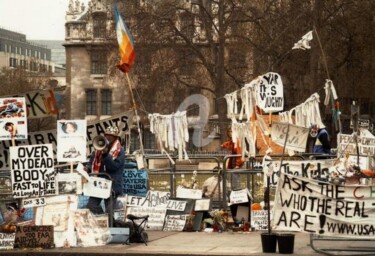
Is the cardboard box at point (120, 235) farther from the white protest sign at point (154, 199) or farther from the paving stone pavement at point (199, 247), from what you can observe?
the white protest sign at point (154, 199)

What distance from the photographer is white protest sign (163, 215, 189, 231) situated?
63.6 ft

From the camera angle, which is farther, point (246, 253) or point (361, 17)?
point (361, 17)

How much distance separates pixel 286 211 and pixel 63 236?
155 inches

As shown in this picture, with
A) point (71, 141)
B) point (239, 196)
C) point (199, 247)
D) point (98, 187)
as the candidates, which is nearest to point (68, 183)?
point (98, 187)

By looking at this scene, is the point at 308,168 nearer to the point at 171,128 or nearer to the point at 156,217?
the point at 156,217

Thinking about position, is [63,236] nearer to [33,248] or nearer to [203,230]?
[33,248]

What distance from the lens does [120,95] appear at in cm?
9081

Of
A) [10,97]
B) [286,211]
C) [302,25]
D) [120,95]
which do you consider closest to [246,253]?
[286,211]

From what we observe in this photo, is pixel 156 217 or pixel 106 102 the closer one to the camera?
pixel 156 217

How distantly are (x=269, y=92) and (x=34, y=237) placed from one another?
589 centimetres

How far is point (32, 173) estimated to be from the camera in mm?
17953

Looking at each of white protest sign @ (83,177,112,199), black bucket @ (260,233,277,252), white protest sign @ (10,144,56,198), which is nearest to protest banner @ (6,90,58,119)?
white protest sign @ (10,144,56,198)

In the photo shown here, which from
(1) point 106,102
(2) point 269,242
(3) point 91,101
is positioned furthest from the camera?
(3) point 91,101

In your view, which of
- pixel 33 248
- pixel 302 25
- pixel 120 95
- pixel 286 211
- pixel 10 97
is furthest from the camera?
pixel 120 95
